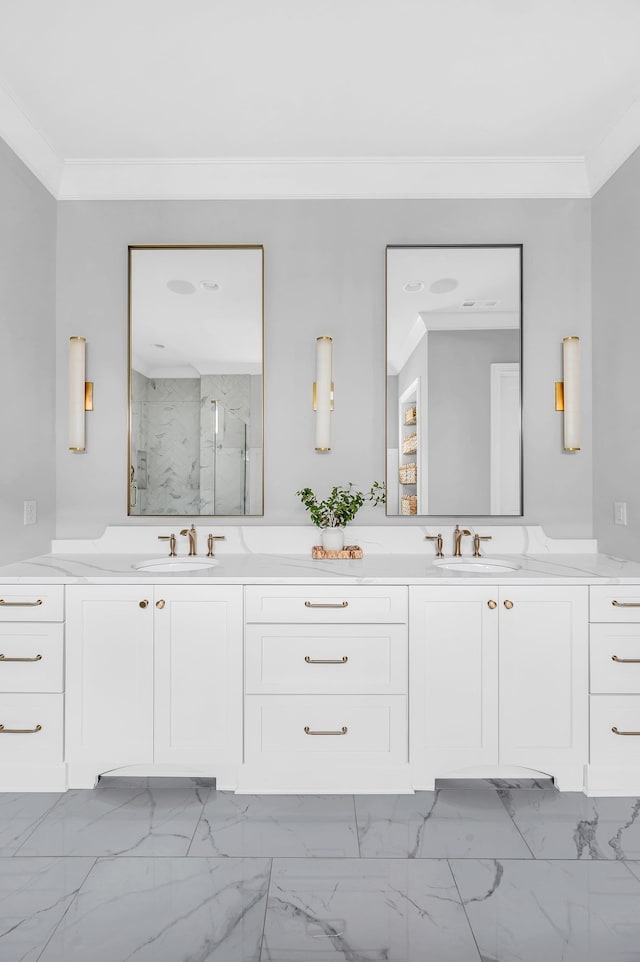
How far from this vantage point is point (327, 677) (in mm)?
2094

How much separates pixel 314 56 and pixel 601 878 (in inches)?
109

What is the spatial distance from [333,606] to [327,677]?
258 millimetres

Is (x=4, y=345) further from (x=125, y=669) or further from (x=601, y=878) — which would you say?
(x=601, y=878)

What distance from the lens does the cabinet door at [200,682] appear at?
2092 millimetres

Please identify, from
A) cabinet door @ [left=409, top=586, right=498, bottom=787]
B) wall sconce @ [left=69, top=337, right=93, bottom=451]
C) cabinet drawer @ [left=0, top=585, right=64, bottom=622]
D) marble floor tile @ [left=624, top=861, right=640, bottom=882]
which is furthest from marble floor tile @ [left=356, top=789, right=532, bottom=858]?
wall sconce @ [left=69, top=337, right=93, bottom=451]

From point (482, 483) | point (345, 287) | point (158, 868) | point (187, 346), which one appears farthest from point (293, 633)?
point (345, 287)

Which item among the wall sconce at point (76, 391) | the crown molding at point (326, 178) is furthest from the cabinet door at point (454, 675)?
the crown molding at point (326, 178)

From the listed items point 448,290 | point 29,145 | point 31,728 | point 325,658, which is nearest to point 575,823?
point 325,658

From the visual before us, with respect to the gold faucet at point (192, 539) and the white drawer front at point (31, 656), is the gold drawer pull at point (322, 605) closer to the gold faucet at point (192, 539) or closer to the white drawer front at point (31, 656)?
the gold faucet at point (192, 539)

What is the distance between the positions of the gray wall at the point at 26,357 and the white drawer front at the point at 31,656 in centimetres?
37

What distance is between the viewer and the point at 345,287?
2.69m

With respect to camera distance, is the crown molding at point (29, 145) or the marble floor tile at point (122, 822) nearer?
the marble floor tile at point (122, 822)

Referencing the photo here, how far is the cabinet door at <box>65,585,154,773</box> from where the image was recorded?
2.09m

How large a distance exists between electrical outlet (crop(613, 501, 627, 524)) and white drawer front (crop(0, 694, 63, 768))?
2319 millimetres
